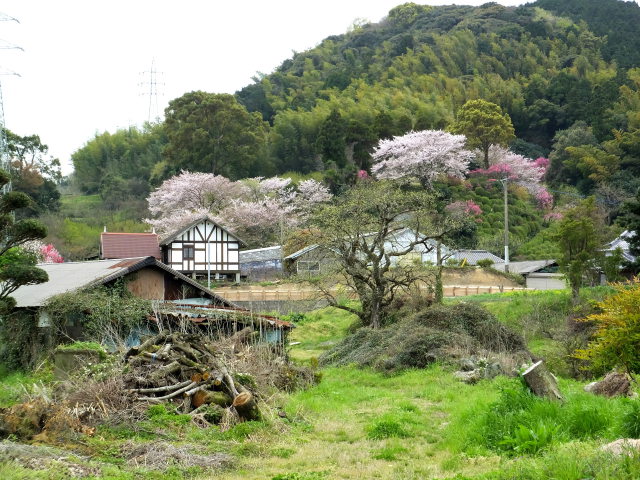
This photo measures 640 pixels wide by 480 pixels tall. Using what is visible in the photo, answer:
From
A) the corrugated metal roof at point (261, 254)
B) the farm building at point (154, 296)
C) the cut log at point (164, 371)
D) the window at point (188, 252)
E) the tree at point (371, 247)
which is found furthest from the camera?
the corrugated metal roof at point (261, 254)

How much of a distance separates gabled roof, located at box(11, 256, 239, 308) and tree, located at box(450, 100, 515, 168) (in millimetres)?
37208

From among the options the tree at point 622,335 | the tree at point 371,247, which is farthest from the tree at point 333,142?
the tree at point 622,335

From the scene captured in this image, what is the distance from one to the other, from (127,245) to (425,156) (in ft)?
75.4

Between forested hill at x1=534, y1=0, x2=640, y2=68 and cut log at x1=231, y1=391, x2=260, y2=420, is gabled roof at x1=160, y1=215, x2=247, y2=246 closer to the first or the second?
cut log at x1=231, y1=391, x2=260, y2=420

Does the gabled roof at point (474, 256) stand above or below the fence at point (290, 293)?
above

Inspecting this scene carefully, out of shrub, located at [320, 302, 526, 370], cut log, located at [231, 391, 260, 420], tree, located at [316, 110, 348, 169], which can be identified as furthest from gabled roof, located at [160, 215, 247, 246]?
cut log, located at [231, 391, 260, 420]

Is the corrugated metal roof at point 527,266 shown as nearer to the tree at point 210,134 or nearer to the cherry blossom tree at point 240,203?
the cherry blossom tree at point 240,203

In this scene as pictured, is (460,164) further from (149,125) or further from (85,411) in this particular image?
(85,411)

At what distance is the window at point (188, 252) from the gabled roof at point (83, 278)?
17.0 m

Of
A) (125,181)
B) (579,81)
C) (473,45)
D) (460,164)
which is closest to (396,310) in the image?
(460,164)

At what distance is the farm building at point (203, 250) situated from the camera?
40.2 metres

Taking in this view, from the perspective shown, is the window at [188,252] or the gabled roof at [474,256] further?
the gabled roof at [474,256]

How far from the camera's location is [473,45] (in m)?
91.9

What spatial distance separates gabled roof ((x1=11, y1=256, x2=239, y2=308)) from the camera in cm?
1898
